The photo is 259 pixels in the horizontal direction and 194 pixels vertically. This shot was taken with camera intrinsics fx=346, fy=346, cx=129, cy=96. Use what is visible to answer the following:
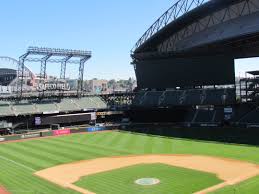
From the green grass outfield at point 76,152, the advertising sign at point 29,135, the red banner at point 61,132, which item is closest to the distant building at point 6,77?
the red banner at point 61,132

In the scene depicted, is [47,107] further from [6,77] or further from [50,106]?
[6,77]

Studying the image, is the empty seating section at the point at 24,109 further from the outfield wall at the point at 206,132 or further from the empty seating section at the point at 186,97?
the empty seating section at the point at 186,97

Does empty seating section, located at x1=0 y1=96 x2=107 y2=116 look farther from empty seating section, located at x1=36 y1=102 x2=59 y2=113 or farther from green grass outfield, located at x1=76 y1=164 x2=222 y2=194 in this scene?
green grass outfield, located at x1=76 y1=164 x2=222 y2=194

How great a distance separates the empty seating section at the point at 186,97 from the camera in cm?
7125

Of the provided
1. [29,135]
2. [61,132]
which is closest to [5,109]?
[29,135]

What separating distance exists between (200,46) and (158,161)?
36409 millimetres

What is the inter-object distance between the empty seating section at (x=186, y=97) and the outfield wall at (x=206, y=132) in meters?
5.54

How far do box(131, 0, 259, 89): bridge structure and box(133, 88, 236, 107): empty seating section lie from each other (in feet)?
6.36

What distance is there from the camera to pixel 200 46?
68.2 meters

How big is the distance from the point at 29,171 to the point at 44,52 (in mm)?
43309

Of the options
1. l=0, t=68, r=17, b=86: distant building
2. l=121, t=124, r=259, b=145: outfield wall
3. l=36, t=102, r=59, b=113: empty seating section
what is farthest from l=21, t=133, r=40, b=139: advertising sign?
l=0, t=68, r=17, b=86: distant building

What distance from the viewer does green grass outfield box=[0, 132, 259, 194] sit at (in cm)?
2949

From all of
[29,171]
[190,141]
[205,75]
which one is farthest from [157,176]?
[205,75]

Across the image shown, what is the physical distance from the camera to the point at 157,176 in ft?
101
